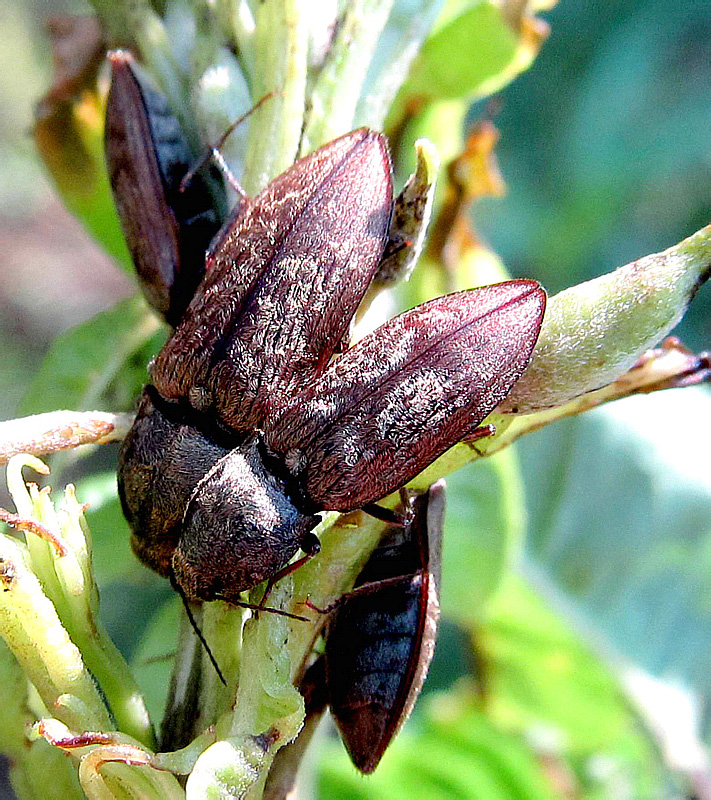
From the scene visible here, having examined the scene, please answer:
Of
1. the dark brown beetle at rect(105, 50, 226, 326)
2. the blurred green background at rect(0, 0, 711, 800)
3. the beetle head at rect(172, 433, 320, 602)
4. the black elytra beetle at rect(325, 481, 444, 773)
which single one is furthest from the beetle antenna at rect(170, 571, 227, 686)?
the blurred green background at rect(0, 0, 711, 800)

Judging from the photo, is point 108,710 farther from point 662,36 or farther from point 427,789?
point 662,36

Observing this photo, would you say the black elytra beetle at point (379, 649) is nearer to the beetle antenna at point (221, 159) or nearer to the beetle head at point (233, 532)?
the beetle head at point (233, 532)

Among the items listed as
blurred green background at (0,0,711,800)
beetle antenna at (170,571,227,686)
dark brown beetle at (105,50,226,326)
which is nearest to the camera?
beetle antenna at (170,571,227,686)

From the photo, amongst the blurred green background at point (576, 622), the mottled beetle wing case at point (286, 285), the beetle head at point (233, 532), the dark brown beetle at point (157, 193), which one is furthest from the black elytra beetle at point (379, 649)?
the blurred green background at point (576, 622)

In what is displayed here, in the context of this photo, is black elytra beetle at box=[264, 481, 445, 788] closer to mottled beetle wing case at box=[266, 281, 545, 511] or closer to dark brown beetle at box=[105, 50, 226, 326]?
mottled beetle wing case at box=[266, 281, 545, 511]

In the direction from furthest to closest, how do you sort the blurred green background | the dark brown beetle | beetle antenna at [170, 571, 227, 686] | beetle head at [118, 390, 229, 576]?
the blurred green background
the dark brown beetle
beetle head at [118, 390, 229, 576]
beetle antenna at [170, 571, 227, 686]

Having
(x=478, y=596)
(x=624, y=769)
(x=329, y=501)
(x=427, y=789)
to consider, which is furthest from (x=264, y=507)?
(x=624, y=769)

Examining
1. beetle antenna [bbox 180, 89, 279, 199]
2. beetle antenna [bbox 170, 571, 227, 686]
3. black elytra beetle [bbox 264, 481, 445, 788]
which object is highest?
beetle antenna [bbox 180, 89, 279, 199]
